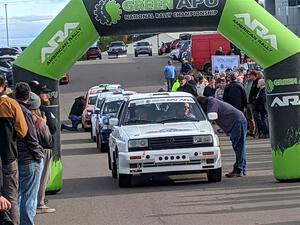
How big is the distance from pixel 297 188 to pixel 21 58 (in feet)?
16.9

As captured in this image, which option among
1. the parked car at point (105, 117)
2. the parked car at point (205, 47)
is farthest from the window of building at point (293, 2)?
the parked car at point (105, 117)

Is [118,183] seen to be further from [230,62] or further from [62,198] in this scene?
[230,62]

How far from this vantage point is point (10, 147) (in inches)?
324

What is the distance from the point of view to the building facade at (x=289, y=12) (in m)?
59.1

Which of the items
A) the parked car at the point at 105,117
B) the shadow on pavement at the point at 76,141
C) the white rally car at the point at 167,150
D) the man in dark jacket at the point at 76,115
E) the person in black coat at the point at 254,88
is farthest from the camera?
the man in dark jacket at the point at 76,115

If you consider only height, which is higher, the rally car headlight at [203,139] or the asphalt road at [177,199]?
the rally car headlight at [203,139]

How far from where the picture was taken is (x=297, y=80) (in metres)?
14.3

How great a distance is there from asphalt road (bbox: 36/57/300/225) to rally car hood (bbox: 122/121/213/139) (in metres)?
0.94

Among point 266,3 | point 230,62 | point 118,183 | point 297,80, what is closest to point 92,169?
point 118,183

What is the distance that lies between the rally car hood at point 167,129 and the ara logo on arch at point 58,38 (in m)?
1.99

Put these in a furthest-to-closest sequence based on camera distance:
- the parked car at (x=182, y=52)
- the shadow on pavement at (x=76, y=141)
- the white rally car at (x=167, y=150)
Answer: the parked car at (x=182, y=52) → the shadow on pavement at (x=76, y=141) → the white rally car at (x=167, y=150)

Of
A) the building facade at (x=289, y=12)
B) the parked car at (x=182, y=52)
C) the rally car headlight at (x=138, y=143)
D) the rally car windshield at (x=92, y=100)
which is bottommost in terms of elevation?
the rally car windshield at (x=92, y=100)

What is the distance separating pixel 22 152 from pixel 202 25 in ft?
19.6

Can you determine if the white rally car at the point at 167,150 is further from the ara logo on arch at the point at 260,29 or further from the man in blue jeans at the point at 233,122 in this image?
the ara logo on arch at the point at 260,29
